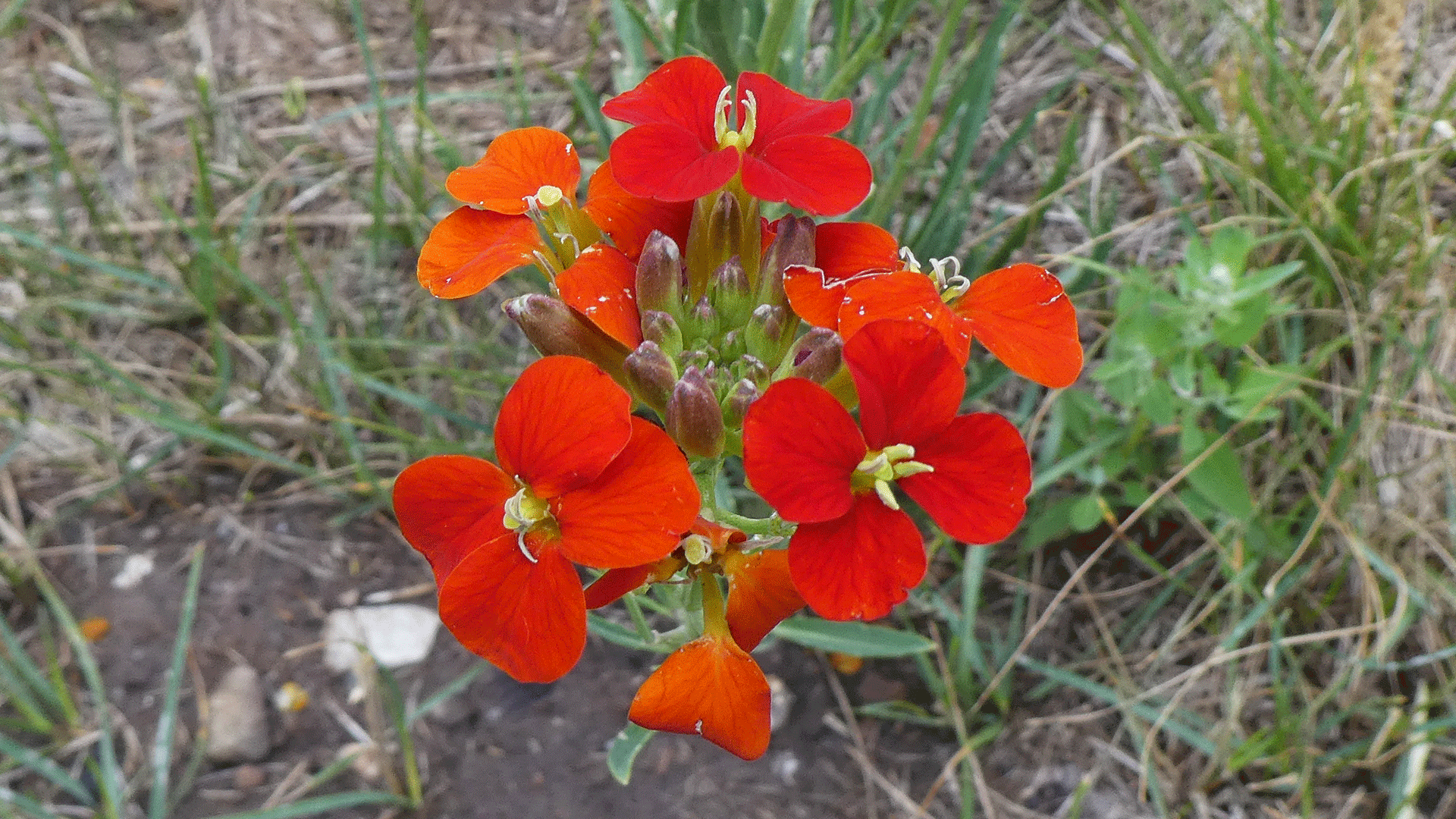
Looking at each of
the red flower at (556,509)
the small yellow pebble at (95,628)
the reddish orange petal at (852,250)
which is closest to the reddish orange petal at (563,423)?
the red flower at (556,509)

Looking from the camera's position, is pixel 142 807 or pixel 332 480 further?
pixel 332 480

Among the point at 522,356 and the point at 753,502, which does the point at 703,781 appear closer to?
the point at 753,502

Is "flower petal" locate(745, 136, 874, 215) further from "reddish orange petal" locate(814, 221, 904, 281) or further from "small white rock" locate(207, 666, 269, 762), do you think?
"small white rock" locate(207, 666, 269, 762)

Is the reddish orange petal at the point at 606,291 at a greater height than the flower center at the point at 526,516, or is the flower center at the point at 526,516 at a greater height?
the reddish orange petal at the point at 606,291

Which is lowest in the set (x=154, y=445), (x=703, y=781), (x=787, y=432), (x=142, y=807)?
(x=142, y=807)

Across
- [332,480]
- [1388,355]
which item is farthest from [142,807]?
[1388,355]

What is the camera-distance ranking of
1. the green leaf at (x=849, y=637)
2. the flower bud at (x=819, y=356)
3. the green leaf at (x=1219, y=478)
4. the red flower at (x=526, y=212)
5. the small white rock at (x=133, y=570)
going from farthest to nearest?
the small white rock at (x=133, y=570), the green leaf at (x=1219, y=478), the green leaf at (x=849, y=637), the red flower at (x=526, y=212), the flower bud at (x=819, y=356)

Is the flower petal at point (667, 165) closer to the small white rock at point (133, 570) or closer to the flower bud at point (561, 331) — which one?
the flower bud at point (561, 331)

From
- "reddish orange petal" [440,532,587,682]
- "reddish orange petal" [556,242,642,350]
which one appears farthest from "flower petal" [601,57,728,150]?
"reddish orange petal" [440,532,587,682]
